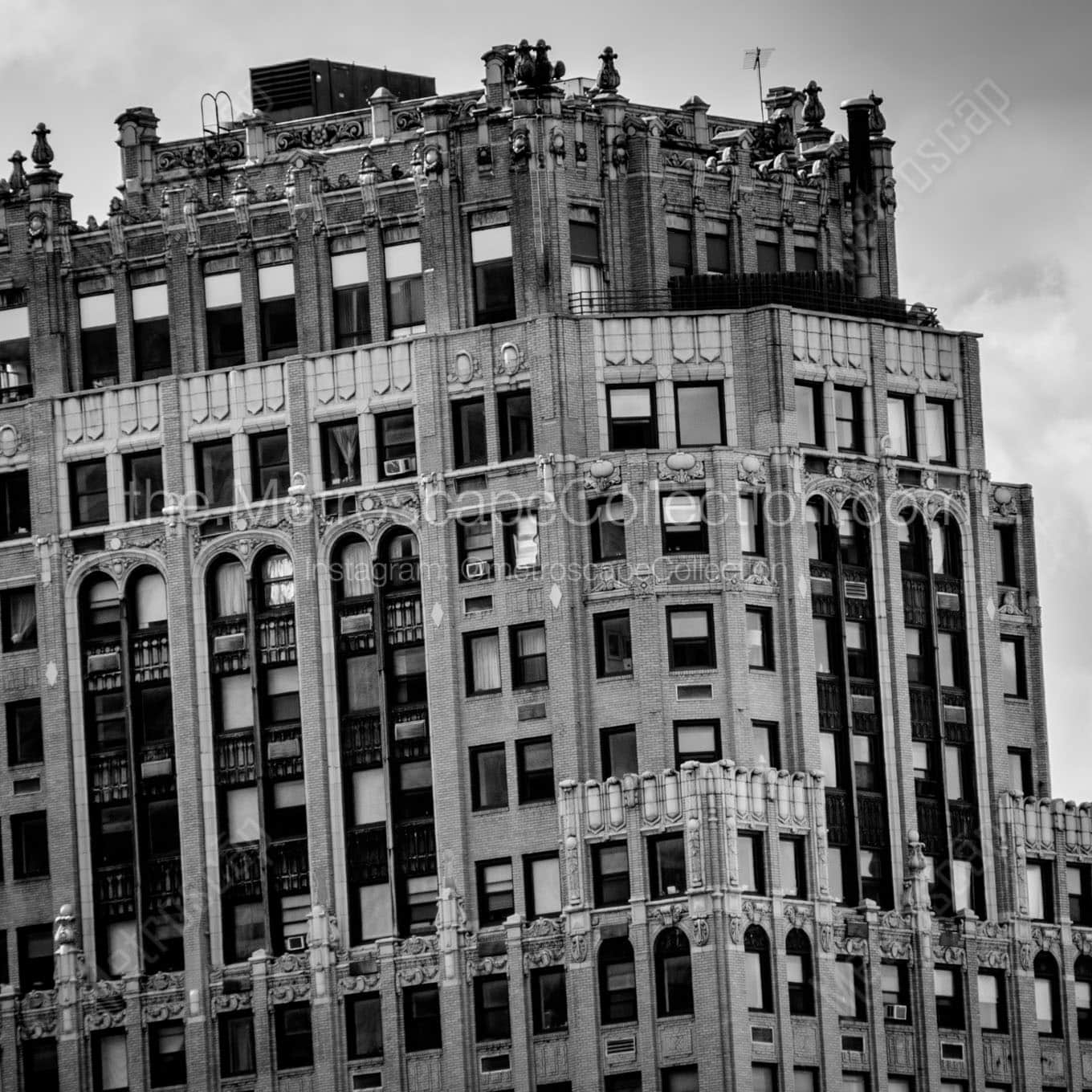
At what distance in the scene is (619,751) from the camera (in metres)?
156

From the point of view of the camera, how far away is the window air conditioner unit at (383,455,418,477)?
527 feet

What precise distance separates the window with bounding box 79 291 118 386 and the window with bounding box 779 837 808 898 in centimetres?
2858

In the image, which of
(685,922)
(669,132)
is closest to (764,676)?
(685,922)

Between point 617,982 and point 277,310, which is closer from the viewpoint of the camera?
point 617,982

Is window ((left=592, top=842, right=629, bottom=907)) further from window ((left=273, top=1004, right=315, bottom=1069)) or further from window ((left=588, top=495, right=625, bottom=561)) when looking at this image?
window ((left=273, top=1004, right=315, bottom=1069))

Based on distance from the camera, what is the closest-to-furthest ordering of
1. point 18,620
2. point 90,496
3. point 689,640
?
point 689,640
point 90,496
point 18,620

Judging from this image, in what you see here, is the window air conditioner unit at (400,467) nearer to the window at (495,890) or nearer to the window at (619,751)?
the window at (619,751)

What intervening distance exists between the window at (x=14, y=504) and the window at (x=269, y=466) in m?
8.34

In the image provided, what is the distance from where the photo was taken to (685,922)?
503 feet

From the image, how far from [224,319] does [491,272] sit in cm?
957

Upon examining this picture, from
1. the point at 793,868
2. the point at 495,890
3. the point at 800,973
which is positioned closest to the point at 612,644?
the point at 495,890

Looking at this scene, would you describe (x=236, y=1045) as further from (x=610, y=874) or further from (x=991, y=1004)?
(x=991, y=1004)

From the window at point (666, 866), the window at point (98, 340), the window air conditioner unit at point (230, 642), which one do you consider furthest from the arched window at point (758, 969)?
the window at point (98, 340)

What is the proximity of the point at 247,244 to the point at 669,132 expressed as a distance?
14.3 meters
